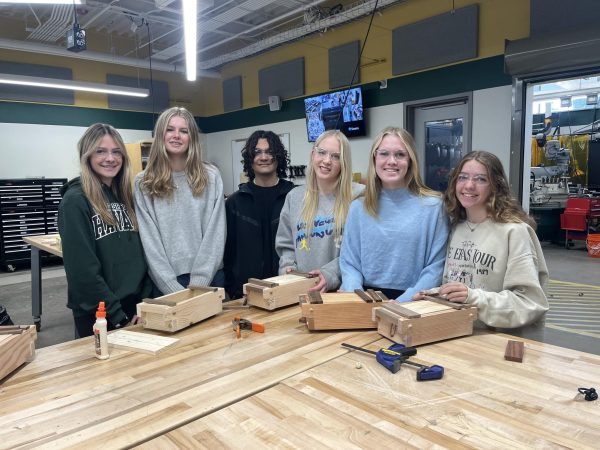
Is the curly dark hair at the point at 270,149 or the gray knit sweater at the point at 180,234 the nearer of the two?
the gray knit sweater at the point at 180,234

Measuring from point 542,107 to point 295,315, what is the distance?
11.2 metres

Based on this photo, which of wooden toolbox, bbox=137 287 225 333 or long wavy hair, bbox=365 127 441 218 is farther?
long wavy hair, bbox=365 127 441 218

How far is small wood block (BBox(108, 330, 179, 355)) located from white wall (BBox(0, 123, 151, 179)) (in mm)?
6466

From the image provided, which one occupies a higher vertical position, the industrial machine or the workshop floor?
the industrial machine

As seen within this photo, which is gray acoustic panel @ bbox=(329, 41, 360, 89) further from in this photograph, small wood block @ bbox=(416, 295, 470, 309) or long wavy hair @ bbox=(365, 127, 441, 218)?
small wood block @ bbox=(416, 295, 470, 309)

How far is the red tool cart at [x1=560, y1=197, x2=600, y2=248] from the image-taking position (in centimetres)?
665

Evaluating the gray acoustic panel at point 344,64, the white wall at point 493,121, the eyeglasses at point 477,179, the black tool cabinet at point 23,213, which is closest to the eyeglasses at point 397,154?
the eyeglasses at point 477,179

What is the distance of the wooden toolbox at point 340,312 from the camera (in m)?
1.53

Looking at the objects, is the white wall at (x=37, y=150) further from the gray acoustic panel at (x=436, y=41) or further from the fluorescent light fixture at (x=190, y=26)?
the gray acoustic panel at (x=436, y=41)

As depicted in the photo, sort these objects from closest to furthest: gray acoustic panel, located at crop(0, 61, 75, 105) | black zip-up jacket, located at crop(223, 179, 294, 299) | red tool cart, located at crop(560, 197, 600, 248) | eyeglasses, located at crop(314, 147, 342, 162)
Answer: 1. eyeglasses, located at crop(314, 147, 342, 162)
2. black zip-up jacket, located at crop(223, 179, 294, 299)
3. red tool cart, located at crop(560, 197, 600, 248)
4. gray acoustic panel, located at crop(0, 61, 75, 105)

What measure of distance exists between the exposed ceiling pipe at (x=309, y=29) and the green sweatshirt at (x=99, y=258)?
194 inches

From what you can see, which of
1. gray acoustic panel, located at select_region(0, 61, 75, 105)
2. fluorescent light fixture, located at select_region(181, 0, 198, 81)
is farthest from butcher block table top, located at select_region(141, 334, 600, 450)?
gray acoustic panel, located at select_region(0, 61, 75, 105)

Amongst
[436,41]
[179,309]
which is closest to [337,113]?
[436,41]

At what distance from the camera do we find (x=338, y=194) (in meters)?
2.05
